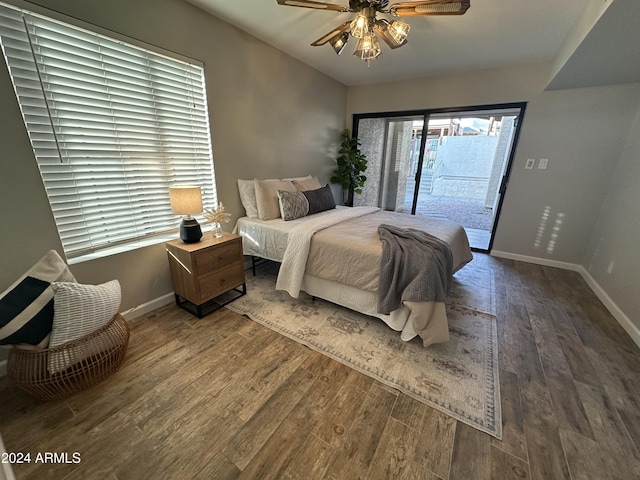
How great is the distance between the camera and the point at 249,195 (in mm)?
2787

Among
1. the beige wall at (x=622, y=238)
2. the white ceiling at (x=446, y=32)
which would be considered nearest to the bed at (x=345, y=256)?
the beige wall at (x=622, y=238)

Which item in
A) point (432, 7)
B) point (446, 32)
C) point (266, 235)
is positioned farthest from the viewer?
point (266, 235)

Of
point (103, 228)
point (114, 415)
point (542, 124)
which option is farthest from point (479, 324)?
point (103, 228)

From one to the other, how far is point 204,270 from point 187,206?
1.77ft

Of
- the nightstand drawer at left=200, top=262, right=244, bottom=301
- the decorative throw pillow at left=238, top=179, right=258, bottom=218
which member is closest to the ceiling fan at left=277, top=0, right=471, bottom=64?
the decorative throw pillow at left=238, top=179, right=258, bottom=218

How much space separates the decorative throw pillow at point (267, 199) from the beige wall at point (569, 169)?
270 cm

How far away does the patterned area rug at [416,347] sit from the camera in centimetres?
143

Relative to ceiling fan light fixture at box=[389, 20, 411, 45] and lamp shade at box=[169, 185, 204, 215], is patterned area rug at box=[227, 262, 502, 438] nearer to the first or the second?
lamp shade at box=[169, 185, 204, 215]

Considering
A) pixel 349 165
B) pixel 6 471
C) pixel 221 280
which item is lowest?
pixel 6 471

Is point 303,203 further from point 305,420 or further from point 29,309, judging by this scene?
point 29,309

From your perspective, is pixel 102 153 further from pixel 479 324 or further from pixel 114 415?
pixel 479 324

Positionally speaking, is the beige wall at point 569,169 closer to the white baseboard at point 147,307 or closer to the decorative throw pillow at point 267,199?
the decorative throw pillow at point 267,199

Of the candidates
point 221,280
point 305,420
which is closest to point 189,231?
point 221,280

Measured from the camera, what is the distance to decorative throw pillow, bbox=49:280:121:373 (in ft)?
4.36
